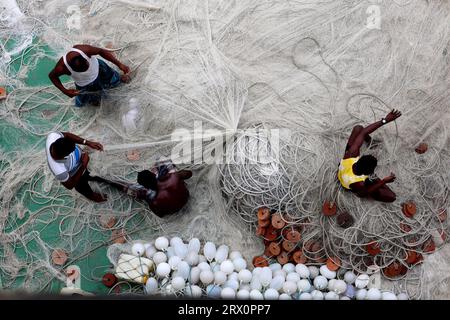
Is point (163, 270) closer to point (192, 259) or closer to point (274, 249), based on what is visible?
point (192, 259)

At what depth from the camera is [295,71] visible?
4.61m

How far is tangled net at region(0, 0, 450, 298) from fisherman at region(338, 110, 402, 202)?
135 millimetres

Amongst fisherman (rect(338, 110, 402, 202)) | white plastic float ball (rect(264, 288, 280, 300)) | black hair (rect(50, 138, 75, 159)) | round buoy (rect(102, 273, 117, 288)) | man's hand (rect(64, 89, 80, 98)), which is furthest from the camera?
man's hand (rect(64, 89, 80, 98))

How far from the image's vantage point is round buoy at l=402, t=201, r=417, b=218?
425 cm

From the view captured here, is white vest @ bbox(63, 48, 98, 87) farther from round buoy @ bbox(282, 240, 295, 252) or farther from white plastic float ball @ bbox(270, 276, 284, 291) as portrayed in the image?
white plastic float ball @ bbox(270, 276, 284, 291)

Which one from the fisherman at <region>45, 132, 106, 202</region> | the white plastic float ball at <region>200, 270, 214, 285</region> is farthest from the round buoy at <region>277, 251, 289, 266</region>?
the fisherman at <region>45, 132, 106, 202</region>

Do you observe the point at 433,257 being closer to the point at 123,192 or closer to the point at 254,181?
the point at 254,181

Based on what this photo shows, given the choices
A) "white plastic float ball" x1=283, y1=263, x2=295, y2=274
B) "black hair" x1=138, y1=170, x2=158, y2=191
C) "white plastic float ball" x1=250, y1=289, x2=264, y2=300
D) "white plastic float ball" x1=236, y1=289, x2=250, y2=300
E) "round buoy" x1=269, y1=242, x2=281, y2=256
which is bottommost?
"white plastic float ball" x1=236, y1=289, x2=250, y2=300

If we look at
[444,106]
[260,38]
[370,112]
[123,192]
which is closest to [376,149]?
[370,112]

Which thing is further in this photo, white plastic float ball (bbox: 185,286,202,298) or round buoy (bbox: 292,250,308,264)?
round buoy (bbox: 292,250,308,264)

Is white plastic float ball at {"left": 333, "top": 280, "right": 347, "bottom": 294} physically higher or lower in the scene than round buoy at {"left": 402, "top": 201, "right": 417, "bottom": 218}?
lower

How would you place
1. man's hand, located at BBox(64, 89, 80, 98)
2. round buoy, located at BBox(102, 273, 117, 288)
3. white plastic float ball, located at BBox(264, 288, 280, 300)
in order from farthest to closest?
1. man's hand, located at BBox(64, 89, 80, 98)
2. round buoy, located at BBox(102, 273, 117, 288)
3. white plastic float ball, located at BBox(264, 288, 280, 300)

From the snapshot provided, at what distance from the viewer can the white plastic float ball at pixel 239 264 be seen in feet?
13.9

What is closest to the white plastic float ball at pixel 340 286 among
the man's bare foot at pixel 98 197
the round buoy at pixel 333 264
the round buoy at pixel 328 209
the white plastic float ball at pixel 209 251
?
the round buoy at pixel 333 264
